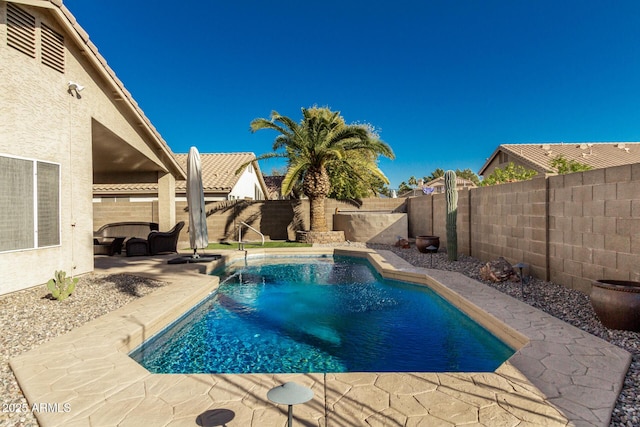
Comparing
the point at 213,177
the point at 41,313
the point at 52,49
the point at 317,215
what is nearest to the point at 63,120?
the point at 52,49

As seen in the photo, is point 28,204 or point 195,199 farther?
point 195,199

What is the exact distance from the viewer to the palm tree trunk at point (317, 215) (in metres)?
18.1

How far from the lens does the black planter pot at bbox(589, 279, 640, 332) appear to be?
475cm

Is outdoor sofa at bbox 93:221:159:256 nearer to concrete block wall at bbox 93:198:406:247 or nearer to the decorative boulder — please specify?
concrete block wall at bbox 93:198:406:247

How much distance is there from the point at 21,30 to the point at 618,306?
11563 millimetres

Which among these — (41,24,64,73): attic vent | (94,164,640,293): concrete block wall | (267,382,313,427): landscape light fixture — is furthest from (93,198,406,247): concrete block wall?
(267,382,313,427): landscape light fixture

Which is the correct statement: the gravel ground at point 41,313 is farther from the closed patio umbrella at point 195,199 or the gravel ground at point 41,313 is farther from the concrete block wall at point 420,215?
the concrete block wall at point 420,215

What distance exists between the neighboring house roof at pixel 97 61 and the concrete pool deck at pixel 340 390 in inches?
280

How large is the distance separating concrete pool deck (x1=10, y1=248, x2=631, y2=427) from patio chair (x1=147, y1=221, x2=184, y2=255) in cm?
873

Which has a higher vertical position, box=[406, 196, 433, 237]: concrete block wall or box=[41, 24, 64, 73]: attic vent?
box=[41, 24, 64, 73]: attic vent

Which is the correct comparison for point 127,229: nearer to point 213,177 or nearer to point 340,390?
point 213,177

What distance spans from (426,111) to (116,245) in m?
30.5

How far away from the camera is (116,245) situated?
13742 millimetres

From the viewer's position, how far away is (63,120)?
8.35 metres
